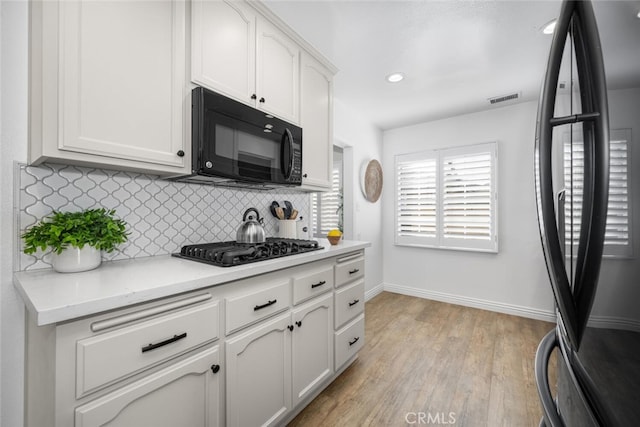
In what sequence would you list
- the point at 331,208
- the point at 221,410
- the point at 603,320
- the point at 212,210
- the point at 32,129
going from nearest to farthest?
the point at 603,320 → the point at 32,129 → the point at 221,410 → the point at 212,210 → the point at 331,208

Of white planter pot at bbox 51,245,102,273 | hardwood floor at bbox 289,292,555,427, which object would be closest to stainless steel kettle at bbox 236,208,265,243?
white planter pot at bbox 51,245,102,273

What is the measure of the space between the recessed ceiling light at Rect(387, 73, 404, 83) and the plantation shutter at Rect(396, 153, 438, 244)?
142cm

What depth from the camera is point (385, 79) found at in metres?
2.66

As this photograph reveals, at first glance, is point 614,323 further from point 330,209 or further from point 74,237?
point 330,209

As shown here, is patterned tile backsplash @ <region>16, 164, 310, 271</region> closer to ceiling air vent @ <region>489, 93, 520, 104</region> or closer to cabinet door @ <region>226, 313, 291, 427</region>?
cabinet door @ <region>226, 313, 291, 427</region>

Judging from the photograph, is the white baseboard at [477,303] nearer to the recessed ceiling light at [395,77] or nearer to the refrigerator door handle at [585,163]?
the recessed ceiling light at [395,77]

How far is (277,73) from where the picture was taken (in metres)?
1.84

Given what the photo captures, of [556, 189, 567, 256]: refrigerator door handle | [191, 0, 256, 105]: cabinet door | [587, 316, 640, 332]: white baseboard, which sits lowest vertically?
[587, 316, 640, 332]: white baseboard

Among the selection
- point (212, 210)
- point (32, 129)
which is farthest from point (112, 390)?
point (212, 210)

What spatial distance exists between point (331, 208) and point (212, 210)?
2757 mm

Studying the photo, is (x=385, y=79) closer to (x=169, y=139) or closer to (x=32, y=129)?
(x=169, y=139)

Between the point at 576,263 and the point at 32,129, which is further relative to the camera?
the point at 32,129

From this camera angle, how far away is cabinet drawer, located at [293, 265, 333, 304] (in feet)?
5.12

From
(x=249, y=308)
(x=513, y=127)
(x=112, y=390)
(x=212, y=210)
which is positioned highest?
(x=513, y=127)
